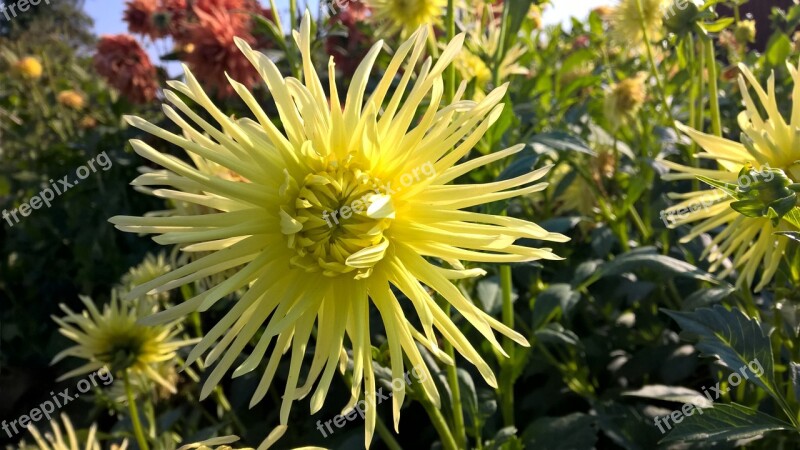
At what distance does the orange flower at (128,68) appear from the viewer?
3.11 meters

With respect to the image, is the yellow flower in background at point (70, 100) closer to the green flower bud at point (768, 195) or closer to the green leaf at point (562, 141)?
the green leaf at point (562, 141)

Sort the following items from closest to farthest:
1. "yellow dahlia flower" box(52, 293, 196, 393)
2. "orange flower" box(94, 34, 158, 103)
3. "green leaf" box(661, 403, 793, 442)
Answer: "green leaf" box(661, 403, 793, 442) → "yellow dahlia flower" box(52, 293, 196, 393) → "orange flower" box(94, 34, 158, 103)

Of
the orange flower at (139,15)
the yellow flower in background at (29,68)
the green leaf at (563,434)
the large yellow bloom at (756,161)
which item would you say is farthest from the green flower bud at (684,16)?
the yellow flower in background at (29,68)

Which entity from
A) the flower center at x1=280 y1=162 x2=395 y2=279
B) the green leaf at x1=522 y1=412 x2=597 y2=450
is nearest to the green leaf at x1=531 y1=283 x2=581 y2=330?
the green leaf at x1=522 y1=412 x2=597 y2=450

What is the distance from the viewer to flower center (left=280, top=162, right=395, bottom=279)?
814 mm

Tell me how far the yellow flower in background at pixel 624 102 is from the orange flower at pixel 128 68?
2262 mm

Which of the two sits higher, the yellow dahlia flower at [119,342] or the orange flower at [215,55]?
the orange flower at [215,55]

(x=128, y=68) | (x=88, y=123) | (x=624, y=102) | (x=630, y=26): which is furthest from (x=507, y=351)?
(x=88, y=123)

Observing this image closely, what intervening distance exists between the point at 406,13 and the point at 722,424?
1.20m

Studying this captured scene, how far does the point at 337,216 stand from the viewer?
832 millimetres

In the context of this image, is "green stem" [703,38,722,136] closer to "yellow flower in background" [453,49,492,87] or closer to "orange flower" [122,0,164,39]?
"yellow flower in background" [453,49,492,87]

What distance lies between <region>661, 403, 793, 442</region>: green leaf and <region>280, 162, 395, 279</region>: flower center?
1.74 feet

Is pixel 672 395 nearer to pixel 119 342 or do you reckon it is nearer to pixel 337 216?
pixel 337 216

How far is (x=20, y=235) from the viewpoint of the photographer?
3281 millimetres
